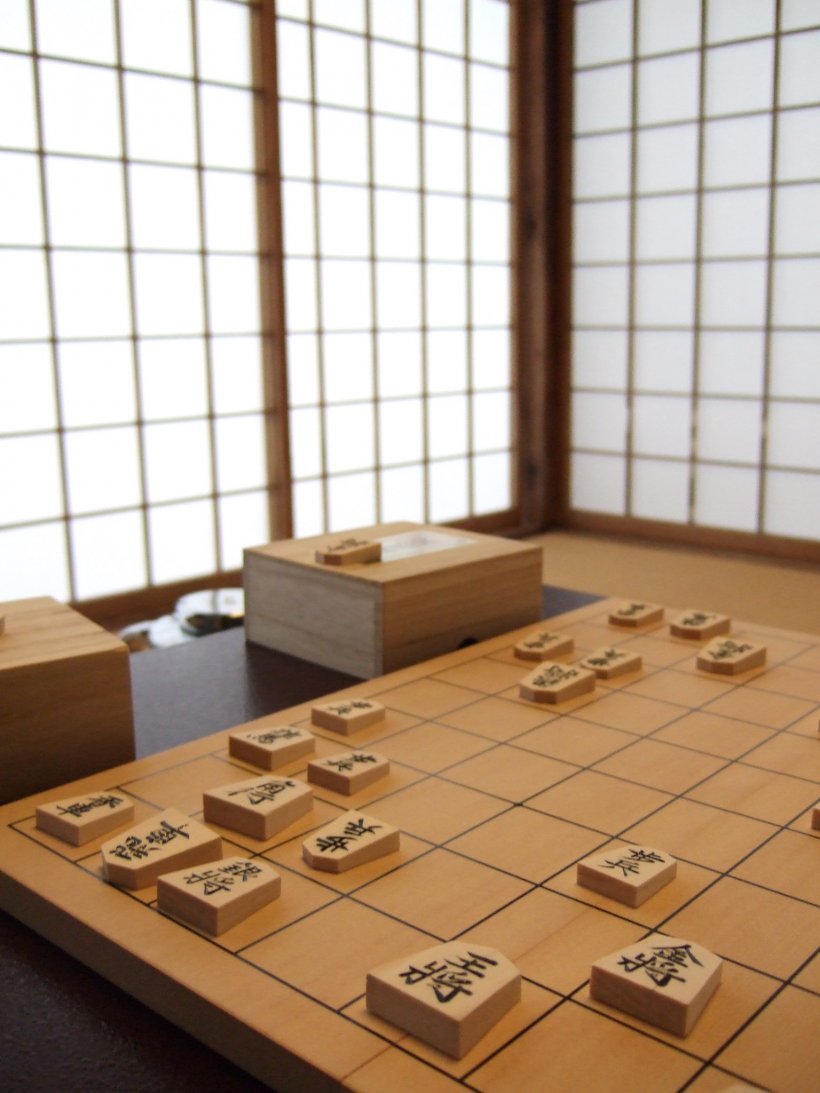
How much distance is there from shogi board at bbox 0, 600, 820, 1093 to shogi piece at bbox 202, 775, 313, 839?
1 cm

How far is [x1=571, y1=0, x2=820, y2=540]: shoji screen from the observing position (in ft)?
15.5

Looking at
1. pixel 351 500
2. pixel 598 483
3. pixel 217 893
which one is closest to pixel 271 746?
pixel 217 893

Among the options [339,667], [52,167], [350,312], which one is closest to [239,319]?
[350,312]

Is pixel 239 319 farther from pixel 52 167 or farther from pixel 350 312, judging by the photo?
pixel 52 167

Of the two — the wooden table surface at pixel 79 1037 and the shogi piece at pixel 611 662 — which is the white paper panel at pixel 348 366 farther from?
the wooden table surface at pixel 79 1037

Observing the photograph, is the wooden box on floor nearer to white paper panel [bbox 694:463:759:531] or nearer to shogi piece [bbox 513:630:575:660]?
shogi piece [bbox 513:630:575:660]

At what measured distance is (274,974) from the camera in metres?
0.88

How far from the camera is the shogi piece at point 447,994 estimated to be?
78 centimetres

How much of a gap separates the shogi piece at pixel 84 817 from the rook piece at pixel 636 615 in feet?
3.34

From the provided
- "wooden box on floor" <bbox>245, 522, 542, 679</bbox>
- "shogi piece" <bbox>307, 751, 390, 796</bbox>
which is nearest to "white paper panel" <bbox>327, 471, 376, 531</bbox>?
"wooden box on floor" <bbox>245, 522, 542, 679</bbox>

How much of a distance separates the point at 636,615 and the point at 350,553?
52cm

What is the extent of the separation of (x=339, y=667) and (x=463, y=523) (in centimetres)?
366

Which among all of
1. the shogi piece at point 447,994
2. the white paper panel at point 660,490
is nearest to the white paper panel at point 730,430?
the white paper panel at point 660,490

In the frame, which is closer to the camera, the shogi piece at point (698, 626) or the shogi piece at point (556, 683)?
the shogi piece at point (556, 683)
